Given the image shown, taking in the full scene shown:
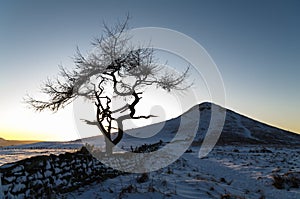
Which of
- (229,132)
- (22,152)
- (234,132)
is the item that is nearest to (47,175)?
(22,152)

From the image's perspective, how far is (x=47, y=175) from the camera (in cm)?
997

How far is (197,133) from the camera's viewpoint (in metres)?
79.4

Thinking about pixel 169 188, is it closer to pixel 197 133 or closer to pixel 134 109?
pixel 134 109

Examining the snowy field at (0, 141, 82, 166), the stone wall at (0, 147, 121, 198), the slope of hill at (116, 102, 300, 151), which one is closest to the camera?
the stone wall at (0, 147, 121, 198)

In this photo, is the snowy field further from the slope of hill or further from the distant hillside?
the distant hillside

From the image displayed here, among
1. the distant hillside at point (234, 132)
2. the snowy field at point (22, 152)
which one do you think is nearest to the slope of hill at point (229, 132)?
the distant hillside at point (234, 132)

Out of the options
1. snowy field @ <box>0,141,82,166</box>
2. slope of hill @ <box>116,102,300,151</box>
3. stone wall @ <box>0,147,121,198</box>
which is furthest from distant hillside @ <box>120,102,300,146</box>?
stone wall @ <box>0,147,121,198</box>

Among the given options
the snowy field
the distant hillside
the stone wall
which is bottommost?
the stone wall

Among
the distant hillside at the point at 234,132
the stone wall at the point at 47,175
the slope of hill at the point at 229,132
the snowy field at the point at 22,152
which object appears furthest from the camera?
the distant hillside at the point at 234,132

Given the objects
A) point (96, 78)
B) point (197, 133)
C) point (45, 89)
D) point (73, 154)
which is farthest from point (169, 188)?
point (197, 133)

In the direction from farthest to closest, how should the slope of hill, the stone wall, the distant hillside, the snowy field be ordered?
the distant hillside < the slope of hill < the snowy field < the stone wall

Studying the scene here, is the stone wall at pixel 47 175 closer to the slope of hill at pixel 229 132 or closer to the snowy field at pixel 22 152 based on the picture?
the snowy field at pixel 22 152

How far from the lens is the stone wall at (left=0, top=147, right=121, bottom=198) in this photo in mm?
8438

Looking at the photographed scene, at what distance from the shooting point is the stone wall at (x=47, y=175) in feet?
27.7
